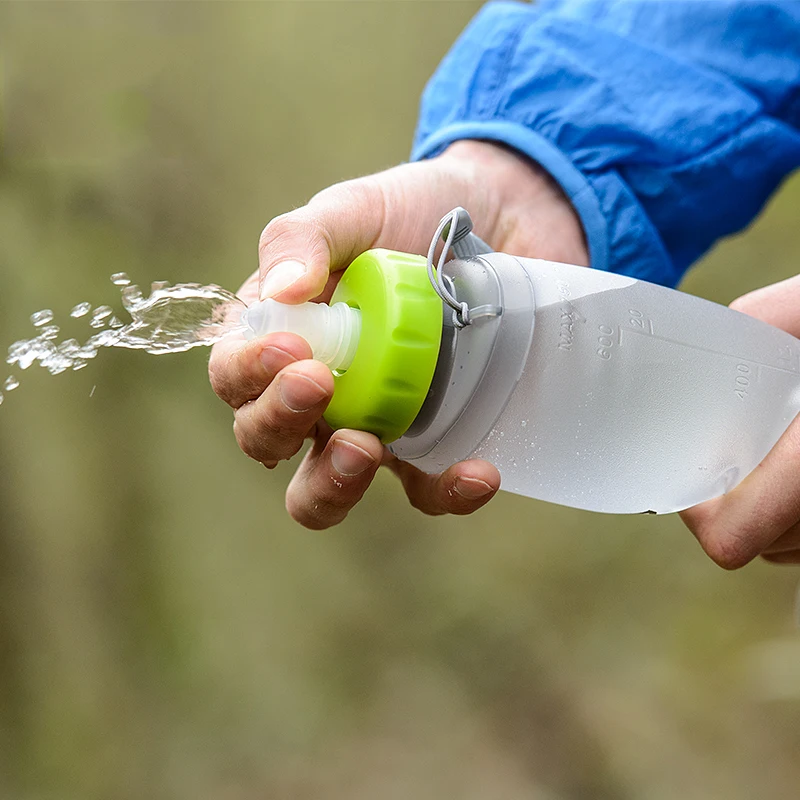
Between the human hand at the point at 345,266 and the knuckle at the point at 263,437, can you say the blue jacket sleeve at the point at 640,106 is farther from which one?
the knuckle at the point at 263,437

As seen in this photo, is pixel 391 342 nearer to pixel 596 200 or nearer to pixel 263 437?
pixel 263 437

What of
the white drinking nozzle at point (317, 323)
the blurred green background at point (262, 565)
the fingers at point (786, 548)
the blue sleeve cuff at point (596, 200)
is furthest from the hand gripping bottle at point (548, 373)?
the blurred green background at point (262, 565)

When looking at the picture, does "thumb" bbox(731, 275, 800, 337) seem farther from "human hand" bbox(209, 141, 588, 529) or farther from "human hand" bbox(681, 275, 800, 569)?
"human hand" bbox(209, 141, 588, 529)

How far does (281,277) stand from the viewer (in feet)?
1.85

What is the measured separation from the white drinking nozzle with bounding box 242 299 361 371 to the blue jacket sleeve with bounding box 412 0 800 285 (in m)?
0.44

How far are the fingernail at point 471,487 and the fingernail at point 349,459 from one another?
0.07 meters

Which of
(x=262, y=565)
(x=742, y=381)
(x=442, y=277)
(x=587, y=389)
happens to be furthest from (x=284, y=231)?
(x=262, y=565)

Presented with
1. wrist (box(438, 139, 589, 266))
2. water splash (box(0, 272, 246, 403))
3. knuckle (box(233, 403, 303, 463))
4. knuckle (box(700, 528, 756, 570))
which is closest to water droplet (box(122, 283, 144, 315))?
water splash (box(0, 272, 246, 403))

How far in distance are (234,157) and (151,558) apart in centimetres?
81

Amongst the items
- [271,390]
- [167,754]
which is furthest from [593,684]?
[271,390]

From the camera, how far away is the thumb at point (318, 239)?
56 centimetres

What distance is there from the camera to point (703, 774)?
1.56 m

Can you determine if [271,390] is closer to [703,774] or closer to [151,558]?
[151,558]

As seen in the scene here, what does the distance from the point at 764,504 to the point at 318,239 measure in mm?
434
